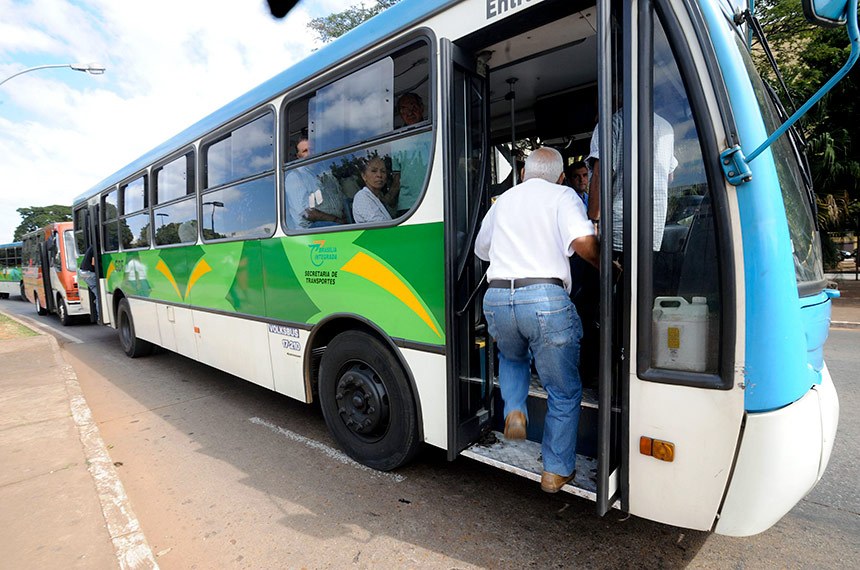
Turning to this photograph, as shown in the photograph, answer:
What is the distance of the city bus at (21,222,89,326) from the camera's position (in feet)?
40.3

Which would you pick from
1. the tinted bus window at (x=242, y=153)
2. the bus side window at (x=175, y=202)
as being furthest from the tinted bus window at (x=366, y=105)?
the bus side window at (x=175, y=202)

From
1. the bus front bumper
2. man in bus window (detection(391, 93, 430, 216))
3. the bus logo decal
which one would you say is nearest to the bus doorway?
man in bus window (detection(391, 93, 430, 216))

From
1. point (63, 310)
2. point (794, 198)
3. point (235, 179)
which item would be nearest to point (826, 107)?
point (794, 198)

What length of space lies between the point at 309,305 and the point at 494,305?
173cm

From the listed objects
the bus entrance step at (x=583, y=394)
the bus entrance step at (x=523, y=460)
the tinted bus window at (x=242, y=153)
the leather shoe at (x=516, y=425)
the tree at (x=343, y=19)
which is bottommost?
the bus entrance step at (x=523, y=460)

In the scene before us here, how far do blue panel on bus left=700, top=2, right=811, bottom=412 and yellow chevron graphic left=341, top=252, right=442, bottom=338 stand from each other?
4.95 ft

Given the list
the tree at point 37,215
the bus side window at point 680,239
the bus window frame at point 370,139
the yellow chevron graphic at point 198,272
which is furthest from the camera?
the tree at point 37,215

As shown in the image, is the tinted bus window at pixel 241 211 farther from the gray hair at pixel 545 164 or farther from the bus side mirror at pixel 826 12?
the bus side mirror at pixel 826 12

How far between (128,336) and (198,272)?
357 centimetres

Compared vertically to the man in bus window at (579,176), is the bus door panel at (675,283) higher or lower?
lower

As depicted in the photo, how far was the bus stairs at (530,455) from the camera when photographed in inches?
95.0

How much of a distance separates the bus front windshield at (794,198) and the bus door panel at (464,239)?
1302 mm

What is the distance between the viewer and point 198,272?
5.38m

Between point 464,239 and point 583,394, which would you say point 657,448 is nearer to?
point 583,394
